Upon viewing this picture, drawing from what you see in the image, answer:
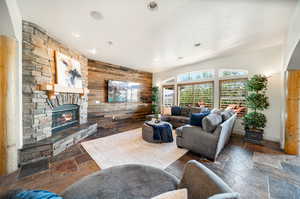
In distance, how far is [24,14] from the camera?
2.03 metres

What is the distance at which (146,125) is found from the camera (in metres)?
3.22

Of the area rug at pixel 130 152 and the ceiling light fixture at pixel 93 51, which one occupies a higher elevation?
the ceiling light fixture at pixel 93 51

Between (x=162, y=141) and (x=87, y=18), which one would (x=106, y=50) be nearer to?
(x=87, y=18)

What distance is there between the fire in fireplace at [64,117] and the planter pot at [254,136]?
17.4 feet

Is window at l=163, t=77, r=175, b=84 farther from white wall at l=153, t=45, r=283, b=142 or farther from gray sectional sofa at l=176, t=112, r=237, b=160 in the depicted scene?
gray sectional sofa at l=176, t=112, r=237, b=160

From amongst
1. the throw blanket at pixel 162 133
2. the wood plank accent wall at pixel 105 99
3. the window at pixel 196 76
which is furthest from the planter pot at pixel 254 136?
the wood plank accent wall at pixel 105 99

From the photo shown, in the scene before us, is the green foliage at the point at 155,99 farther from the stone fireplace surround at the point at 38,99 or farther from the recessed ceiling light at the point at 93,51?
the stone fireplace surround at the point at 38,99

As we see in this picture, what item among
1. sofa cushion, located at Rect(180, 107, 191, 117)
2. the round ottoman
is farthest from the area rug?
sofa cushion, located at Rect(180, 107, 191, 117)

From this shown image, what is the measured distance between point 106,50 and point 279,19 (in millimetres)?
4204

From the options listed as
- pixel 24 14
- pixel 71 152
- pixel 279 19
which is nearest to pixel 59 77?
Result: pixel 24 14

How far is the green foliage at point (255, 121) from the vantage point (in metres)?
3.14

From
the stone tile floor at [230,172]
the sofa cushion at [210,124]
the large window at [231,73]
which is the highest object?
the large window at [231,73]

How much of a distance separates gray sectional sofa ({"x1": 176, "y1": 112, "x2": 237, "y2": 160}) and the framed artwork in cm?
331

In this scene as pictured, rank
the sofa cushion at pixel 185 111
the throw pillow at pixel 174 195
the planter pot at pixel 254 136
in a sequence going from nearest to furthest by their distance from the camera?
the throw pillow at pixel 174 195
the planter pot at pixel 254 136
the sofa cushion at pixel 185 111
